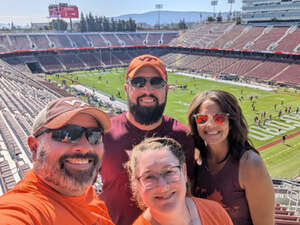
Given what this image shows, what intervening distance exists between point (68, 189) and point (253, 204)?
6.91 ft

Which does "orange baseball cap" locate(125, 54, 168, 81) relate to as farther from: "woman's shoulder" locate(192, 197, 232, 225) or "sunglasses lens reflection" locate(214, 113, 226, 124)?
"woman's shoulder" locate(192, 197, 232, 225)

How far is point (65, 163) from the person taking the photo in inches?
92.1

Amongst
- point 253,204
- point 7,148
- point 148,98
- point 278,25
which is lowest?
point 7,148

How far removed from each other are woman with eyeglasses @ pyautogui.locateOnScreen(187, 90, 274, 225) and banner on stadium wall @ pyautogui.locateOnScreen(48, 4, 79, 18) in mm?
82664

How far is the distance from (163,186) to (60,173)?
945mm

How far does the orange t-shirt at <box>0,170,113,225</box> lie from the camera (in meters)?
1.81

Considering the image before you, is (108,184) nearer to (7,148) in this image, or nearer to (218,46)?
(7,148)

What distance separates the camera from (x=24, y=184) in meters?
2.12

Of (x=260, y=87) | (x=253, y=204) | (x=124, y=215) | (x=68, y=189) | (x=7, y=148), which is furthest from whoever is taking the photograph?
(x=260, y=87)

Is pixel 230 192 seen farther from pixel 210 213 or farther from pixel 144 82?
pixel 144 82

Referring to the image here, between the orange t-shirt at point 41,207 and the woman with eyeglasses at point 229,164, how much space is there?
4.70 feet

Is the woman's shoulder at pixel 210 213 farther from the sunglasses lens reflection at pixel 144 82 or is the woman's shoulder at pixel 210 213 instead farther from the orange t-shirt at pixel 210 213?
the sunglasses lens reflection at pixel 144 82

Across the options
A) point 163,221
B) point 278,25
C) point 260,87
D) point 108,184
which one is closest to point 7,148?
point 108,184

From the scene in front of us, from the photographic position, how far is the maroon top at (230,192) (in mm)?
3051
